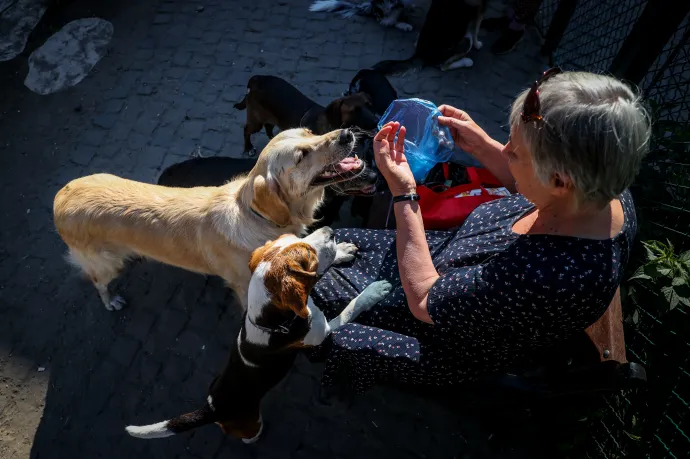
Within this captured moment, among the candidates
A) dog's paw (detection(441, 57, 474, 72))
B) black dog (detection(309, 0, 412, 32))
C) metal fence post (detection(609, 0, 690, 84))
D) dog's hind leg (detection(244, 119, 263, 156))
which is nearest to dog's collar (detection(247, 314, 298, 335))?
dog's hind leg (detection(244, 119, 263, 156))

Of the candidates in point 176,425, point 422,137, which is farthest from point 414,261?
point 176,425

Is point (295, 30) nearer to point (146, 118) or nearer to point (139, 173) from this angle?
point (146, 118)

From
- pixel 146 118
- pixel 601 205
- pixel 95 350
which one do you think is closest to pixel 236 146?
pixel 146 118

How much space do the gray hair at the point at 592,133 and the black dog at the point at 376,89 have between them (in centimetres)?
248

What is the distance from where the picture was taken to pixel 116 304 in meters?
3.72

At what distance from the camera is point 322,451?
9.94 feet

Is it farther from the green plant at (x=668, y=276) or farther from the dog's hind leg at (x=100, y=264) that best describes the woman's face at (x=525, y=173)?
the dog's hind leg at (x=100, y=264)

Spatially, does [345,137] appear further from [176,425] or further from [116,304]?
[116,304]

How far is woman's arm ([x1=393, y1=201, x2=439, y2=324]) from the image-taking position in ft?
6.38

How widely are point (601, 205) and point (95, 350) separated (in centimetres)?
376

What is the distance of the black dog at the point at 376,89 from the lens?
4008mm

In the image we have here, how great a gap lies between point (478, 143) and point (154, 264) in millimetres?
3017

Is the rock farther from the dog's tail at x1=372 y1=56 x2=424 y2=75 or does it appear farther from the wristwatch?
the wristwatch

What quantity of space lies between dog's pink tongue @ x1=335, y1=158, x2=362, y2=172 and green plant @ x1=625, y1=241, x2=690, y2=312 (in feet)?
5.60
